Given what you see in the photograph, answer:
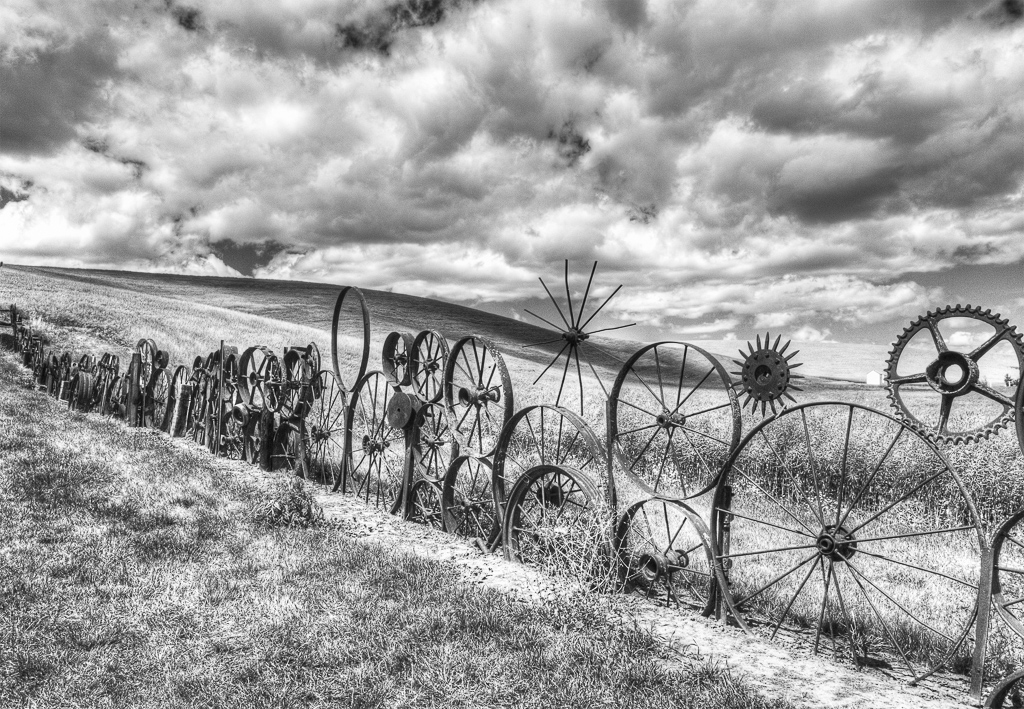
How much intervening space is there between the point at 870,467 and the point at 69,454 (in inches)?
533

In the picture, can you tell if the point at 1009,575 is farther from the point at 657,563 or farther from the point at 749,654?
the point at 749,654

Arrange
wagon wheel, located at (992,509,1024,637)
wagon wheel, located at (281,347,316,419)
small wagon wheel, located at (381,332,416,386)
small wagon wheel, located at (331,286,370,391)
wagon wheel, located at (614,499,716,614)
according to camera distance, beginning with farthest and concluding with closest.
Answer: wagon wheel, located at (281,347,316,419) < small wagon wheel, located at (331,286,370,391) < small wagon wheel, located at (381,332,416,386) < wagon wheel, located at (614,499,716,614) < wagon wheel, located at (992,509,1024,637)

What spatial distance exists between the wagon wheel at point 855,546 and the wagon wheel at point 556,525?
1005 mm

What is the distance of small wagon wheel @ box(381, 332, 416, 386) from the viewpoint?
27.2 feet

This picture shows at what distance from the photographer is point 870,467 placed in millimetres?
12539

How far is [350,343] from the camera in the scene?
32438mm

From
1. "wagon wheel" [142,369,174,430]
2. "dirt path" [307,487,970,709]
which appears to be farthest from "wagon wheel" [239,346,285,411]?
"dirt path" [307,487,970,709]

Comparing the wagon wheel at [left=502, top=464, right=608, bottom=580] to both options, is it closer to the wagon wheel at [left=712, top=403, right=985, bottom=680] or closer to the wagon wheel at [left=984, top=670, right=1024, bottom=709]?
the wagon wheel at [left=712, top=403, right=985, bottom=680]

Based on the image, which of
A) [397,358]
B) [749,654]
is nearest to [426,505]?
[397,358]

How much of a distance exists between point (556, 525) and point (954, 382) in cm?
334

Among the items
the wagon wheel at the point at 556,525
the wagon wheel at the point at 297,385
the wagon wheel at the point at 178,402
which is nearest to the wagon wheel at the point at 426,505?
the wagon wheel at the point at 556,525

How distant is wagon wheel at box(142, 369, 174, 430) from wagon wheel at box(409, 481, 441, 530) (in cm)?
754

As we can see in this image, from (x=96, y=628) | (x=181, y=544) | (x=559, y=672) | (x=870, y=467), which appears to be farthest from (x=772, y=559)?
(x=96, y=628)

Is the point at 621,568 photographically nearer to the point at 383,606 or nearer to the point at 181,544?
the point at 383,606
